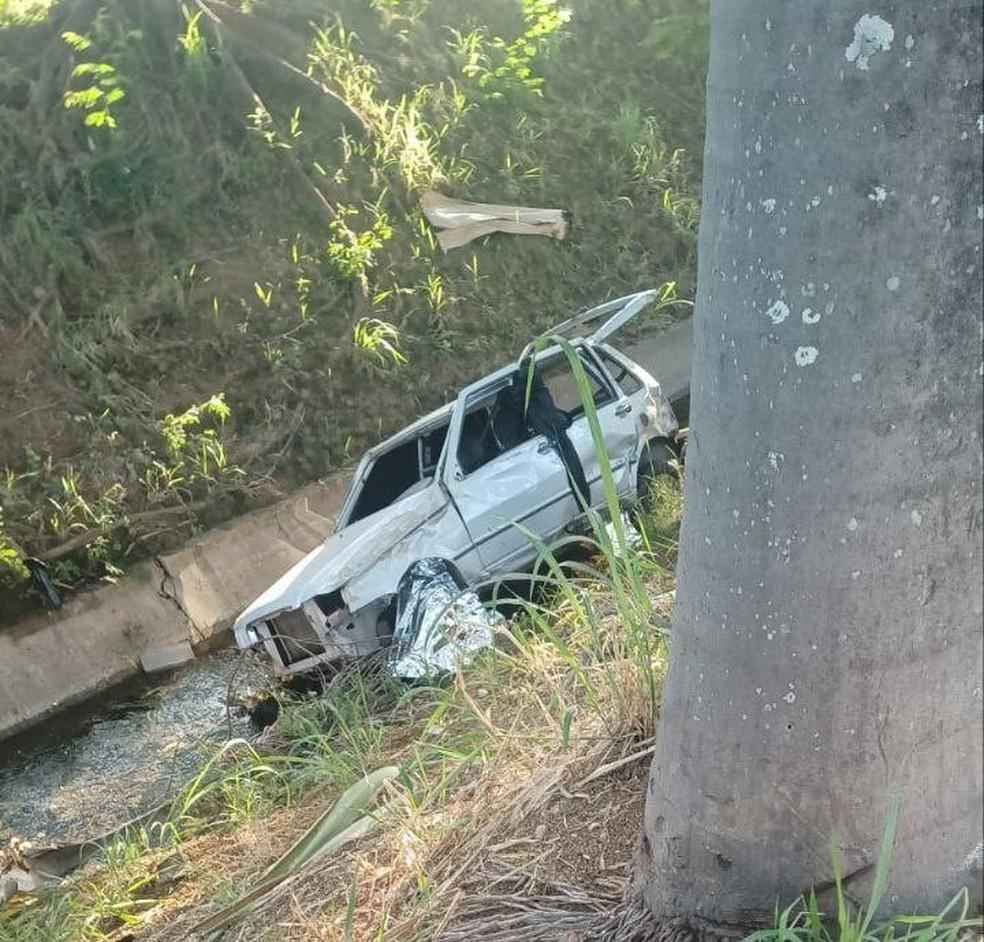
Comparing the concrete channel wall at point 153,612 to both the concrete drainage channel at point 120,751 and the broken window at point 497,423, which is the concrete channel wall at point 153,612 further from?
the broken window at point 497,423

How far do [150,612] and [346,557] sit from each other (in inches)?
95.7

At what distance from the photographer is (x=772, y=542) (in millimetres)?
1329

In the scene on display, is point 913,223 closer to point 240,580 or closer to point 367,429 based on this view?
point 240,580

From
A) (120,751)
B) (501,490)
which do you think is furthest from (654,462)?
(120,751)

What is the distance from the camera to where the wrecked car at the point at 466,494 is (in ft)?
20.2

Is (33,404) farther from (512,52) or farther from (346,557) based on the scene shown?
(512,52)

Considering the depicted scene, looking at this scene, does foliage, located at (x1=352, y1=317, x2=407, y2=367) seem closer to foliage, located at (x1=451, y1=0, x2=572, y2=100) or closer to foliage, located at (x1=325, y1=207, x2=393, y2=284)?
foliage, located at (x1=325, y1=207, x2=393, y2=284)

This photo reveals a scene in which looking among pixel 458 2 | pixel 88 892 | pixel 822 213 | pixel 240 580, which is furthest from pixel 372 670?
pixel 458 2

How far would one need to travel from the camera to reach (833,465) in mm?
1259

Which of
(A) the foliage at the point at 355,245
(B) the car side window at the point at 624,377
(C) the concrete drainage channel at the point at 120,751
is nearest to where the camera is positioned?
(C) the concrete drainage channel at the point at 120,751

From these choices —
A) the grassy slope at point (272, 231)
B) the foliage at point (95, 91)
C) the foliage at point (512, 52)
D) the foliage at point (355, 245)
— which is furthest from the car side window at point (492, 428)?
the foliage at point (512, 52)

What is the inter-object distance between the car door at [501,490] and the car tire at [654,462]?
67 centimetres

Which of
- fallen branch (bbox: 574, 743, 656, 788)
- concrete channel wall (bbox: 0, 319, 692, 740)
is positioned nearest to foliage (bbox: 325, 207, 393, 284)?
concrete channel wall (bbox: 0, 319, 692, 740)

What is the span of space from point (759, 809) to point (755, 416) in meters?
0.57
